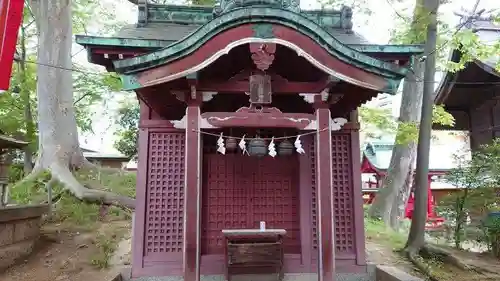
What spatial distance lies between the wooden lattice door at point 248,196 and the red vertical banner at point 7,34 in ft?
11.3

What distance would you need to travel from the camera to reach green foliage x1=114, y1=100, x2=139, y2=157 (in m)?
20.6

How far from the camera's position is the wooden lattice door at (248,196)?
6.82 m

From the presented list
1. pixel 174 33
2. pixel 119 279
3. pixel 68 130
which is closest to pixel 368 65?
pixel 174 33

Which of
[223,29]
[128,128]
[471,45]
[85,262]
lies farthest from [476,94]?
[128,128]

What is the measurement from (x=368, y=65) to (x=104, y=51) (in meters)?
4.19

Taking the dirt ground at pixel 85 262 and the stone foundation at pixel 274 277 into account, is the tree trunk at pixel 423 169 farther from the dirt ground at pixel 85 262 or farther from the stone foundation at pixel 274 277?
the stone foundation at pixel 274 277

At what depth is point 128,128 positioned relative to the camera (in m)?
20.9

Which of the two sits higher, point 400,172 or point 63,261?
point 400,172

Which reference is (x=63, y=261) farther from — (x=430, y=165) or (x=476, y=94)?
(x=430, y=165)

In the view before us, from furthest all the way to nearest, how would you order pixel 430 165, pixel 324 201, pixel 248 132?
pixel 430 165, pixel 248 132, pixel 324 201

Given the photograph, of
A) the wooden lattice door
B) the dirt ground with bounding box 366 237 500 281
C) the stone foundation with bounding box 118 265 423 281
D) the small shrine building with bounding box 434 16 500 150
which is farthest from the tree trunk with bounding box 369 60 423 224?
the wooden lattice door

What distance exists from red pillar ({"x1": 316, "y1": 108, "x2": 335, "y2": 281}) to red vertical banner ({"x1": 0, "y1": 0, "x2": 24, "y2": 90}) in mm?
4827

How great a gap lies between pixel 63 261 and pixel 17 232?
42.1 inches

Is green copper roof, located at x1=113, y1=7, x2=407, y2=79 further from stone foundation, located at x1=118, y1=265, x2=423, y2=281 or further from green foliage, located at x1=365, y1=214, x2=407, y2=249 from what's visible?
green foliage, located at x1=365, y1=214, x2=407, y2=249
